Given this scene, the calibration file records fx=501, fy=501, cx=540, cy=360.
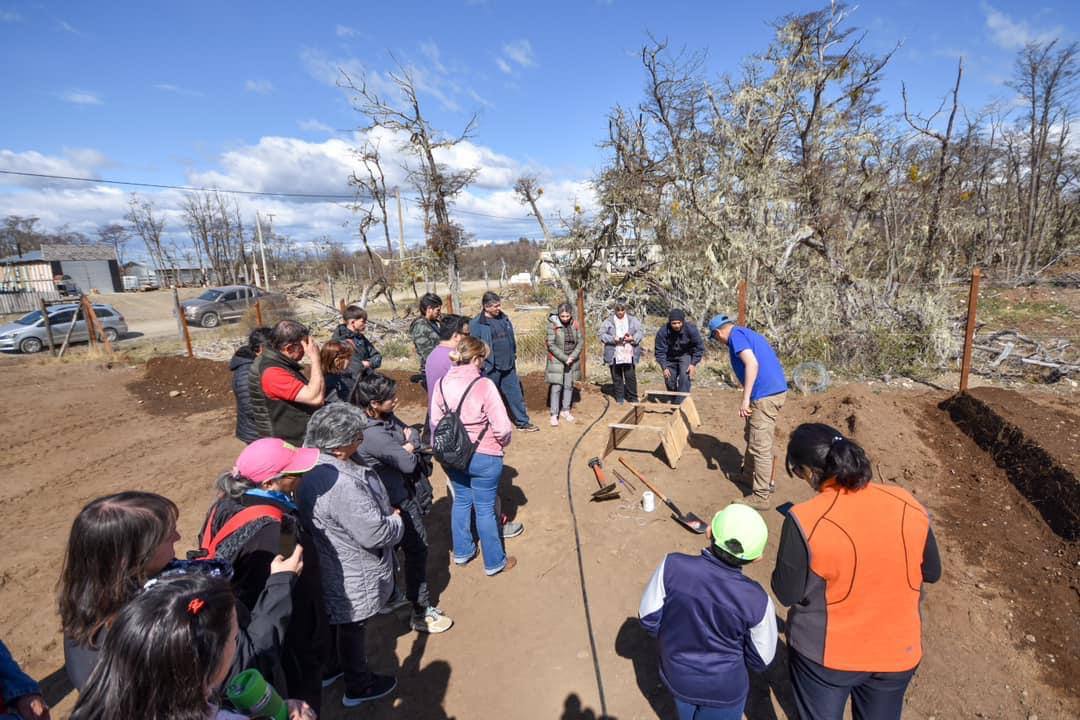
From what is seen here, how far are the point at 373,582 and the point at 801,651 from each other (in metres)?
1.91

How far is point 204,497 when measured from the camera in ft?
18.5

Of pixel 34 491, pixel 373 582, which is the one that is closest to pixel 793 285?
pixel 373 582

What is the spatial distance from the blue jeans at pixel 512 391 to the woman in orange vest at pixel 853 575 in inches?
184

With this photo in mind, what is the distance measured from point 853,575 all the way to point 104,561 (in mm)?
2383

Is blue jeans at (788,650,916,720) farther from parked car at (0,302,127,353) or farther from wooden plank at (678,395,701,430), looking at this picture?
parked car at (0,302,127,353)

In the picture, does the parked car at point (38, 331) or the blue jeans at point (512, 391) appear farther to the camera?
the parked car at point (38, 331)

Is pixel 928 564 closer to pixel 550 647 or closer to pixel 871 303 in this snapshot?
pixel 550 647

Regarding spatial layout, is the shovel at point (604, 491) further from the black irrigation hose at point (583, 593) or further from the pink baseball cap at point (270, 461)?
the pink baseball cap at point (270, 461)

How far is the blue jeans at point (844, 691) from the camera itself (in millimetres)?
1884

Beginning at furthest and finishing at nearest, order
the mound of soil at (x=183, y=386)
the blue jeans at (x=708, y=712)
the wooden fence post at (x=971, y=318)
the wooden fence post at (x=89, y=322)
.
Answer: the wooden fence post at (x=89, y=322) < the mound of soil at (x=183, y=386) < the wooden fence post at (x=971, y=318) < the blue jeans at (x=708, y=712)

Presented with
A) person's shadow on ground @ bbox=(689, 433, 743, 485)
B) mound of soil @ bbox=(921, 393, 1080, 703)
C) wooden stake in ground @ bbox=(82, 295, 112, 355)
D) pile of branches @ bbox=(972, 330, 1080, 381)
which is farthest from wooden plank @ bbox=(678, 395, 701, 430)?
wooden stake in ground @ bbox=(82, 295, 112, 355)

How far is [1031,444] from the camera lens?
196 inches

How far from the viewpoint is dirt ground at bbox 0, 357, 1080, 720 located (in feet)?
9.16

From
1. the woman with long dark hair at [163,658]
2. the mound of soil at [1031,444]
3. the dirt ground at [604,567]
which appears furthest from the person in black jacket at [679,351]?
the woman with long dark hair at [163,658]
